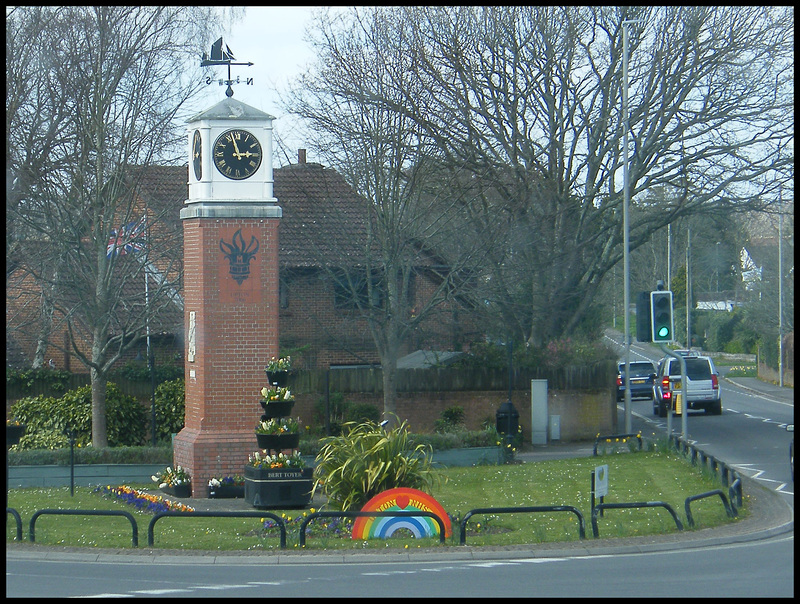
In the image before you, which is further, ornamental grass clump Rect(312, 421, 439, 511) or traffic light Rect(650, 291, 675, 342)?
traffic light Rect(650, 291, 675, 342)

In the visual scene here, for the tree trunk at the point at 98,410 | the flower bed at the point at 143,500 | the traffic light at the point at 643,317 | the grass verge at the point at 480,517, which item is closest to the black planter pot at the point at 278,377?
the grass verge at the point at 480,517

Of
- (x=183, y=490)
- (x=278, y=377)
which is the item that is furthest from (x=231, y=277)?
(x=183, y=490)

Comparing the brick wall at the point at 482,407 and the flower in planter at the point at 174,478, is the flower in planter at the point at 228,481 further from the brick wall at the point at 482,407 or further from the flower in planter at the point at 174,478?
the brick wall at the point at 482,407

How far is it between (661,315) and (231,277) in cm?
819

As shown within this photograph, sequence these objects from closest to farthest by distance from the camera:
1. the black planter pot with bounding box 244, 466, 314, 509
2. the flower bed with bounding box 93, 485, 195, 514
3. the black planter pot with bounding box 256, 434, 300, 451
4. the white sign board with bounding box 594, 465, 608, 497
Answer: the white sign board with bounding box 594, 465, 608, 497 → the flower bed with bounding box 93, 485, 195, 514 → the black planter pot with bounding box 244, 466, 314, 509 → the black planter pot with bounding box 256, 434, 300, 451

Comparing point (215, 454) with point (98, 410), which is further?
point (98, 410)

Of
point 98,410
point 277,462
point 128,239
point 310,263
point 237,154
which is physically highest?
point 237,154

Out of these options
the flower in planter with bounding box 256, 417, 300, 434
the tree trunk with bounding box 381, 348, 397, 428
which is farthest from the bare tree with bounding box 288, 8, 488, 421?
the flower in planter with bounding box 256, 417, 300, 434

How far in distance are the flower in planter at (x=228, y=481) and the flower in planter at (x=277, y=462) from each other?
3.12 ft

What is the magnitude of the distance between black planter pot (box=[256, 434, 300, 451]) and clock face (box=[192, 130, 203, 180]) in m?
5.18

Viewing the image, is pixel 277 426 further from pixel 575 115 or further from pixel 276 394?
pixel 575 115

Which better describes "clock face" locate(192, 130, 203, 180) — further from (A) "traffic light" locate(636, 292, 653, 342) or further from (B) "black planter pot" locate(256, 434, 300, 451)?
(A) "traffic light" locate(636, 292, 653, 342)

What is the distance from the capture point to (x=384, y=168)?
81.5 ft

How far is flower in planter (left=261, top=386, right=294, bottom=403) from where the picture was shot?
18172 millimetres
